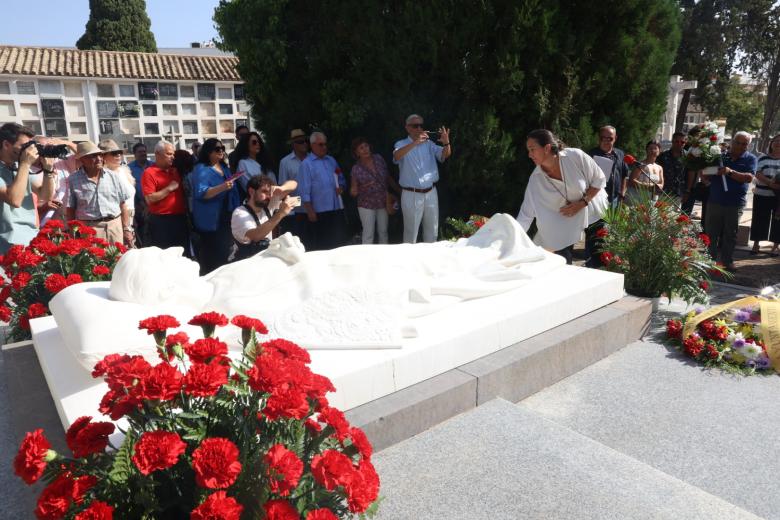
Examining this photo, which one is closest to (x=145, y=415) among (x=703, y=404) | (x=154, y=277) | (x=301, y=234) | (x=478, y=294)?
(x=154, y=277)

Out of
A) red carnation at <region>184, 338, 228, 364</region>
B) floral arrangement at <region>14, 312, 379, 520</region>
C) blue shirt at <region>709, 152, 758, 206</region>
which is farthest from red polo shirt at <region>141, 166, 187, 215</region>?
blue shirt at <region>709, 152, 758, 206</region>

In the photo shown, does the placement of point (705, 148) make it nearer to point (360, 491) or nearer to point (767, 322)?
point (767, 322)

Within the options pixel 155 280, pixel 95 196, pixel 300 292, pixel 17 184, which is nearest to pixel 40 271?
pixel 17 184

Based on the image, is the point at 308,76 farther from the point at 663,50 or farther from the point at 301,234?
the point at 663,50

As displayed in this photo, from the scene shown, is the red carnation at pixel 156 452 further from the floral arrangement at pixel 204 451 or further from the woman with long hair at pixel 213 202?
the woman with long hair at pixel 213 202

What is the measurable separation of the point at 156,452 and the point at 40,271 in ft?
8.38

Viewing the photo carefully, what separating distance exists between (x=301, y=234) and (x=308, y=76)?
2.22 meters

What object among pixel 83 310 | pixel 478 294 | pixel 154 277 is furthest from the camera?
pixel 478 294

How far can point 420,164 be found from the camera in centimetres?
566

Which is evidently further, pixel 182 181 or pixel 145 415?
pixel 182 181

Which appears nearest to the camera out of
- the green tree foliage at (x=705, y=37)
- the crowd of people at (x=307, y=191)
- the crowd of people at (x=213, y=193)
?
the crowd of people at (x=213, y=193)

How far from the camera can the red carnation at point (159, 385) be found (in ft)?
3.92

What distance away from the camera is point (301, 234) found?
5965 mm

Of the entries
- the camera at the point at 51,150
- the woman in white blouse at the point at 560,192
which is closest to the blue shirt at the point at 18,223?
the camera at the point at 51,150
